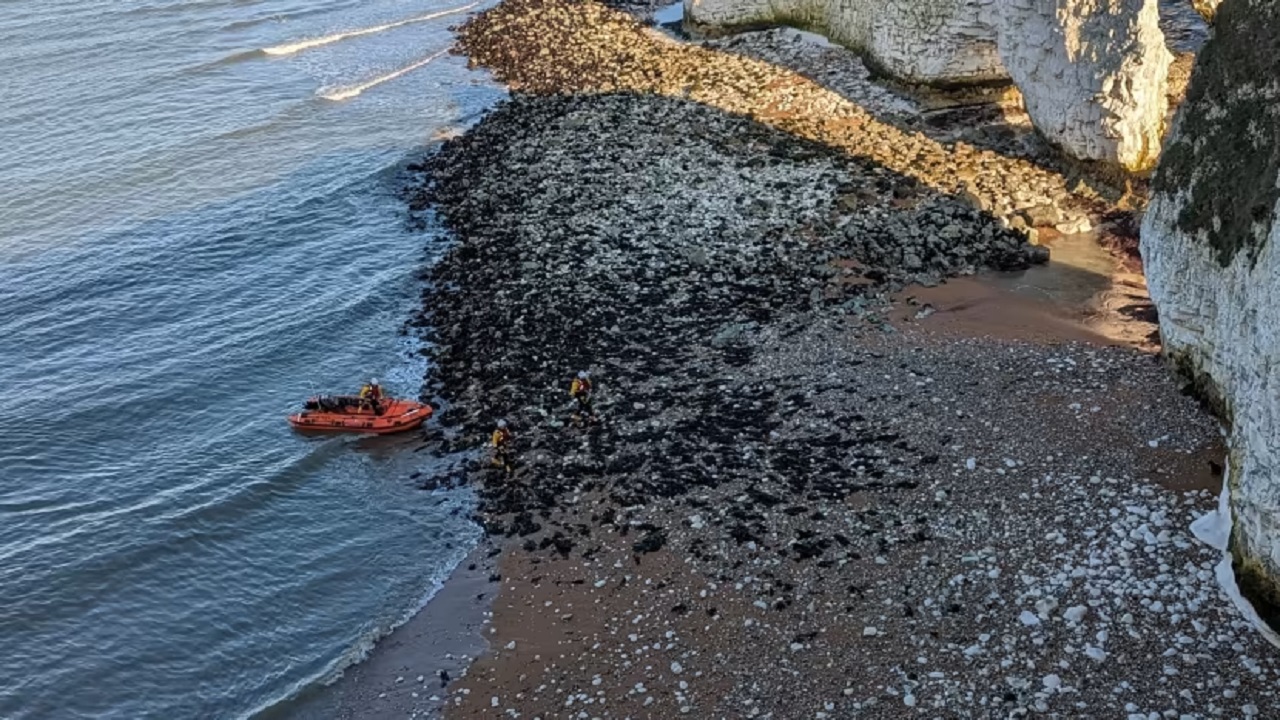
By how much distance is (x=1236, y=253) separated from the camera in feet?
60.0

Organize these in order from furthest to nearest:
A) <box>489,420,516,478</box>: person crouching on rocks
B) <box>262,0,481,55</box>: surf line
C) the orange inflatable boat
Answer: <box>262,0,481,55</box>: surf line
the orange inflatable boat
<box>489,420,516,478</box>: person crouching on rocks

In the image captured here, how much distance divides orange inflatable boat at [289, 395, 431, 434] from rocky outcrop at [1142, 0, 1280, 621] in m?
16.6

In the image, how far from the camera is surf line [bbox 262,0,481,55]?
61906 mm

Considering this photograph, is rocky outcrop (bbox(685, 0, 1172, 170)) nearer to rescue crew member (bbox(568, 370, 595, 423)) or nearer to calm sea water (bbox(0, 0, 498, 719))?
rescue crew member (bbox(568, 370, 595, 423))

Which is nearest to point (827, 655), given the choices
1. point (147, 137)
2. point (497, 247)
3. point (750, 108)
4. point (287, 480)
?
→ point (287, 480)

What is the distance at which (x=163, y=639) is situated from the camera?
20.4m

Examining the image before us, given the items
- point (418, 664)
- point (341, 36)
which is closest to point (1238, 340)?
point (418, 664)

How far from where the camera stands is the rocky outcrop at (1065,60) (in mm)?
32406

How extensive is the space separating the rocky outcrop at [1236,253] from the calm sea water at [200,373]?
1419cm

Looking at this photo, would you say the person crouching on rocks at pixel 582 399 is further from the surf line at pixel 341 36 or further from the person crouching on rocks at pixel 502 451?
the surf line at pixel 341 36

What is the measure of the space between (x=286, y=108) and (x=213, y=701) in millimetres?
38368

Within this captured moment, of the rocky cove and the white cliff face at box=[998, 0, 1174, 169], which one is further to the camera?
the white cliff face at box=[998, 0, 1174, 169]

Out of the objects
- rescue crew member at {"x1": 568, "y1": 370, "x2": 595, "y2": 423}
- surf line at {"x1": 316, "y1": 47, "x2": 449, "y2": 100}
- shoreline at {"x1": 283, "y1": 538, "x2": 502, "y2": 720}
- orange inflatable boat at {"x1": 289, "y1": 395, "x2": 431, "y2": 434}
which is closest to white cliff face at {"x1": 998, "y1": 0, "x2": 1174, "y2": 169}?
rescue crew member at {"x1": 568, "y1": 370, "x2": 595, "y2": 423}

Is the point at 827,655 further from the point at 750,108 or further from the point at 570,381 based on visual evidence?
the point at 750,108
